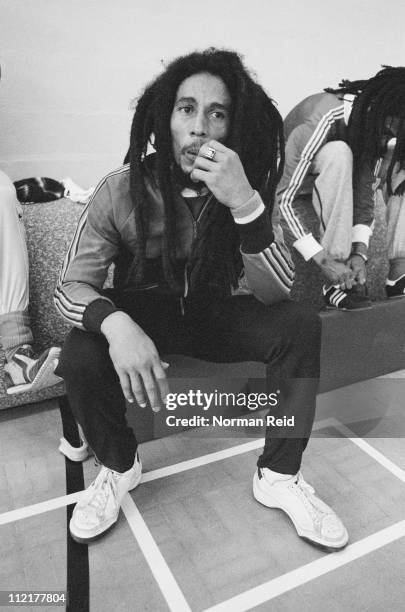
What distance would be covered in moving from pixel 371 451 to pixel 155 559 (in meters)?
0.68

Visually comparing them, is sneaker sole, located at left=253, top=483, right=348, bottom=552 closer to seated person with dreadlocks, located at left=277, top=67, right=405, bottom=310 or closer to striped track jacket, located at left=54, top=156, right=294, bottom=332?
striped track jacket, located at left=54, top=156, right=294, bottom=332

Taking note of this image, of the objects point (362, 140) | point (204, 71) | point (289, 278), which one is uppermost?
point (204, 71)

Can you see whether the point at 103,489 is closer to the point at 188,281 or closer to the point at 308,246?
the point at 188,281

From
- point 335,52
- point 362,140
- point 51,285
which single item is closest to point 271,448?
point 51,285

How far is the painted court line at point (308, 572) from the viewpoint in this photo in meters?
0.77

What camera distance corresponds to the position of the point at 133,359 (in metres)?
0.81

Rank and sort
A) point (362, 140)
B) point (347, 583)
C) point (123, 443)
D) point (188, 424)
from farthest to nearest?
1. point (362, 140)
2. point (188, 424)
3. point (123, 443)
4. point (347, 583)

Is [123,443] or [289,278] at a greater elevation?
[289,278]

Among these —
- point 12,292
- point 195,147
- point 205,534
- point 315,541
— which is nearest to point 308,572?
point 315,541

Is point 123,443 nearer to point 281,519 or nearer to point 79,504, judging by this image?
point 79,504

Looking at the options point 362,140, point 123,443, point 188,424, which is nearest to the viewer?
point 123,443

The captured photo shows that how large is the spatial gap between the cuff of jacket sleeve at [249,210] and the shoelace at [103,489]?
2.11ft

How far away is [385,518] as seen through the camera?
97cm

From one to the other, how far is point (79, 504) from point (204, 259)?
63 centimetres
